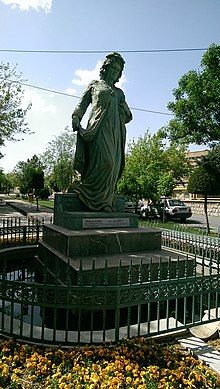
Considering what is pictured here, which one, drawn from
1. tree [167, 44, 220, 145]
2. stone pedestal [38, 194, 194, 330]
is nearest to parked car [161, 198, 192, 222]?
tree [167, 44, 220, 145]

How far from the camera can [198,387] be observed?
2.76m

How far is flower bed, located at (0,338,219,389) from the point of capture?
270cm

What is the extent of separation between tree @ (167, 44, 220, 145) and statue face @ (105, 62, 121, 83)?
13024 millimetres

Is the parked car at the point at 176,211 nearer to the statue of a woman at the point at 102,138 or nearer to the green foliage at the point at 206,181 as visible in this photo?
the green foliage at the point at 206,181

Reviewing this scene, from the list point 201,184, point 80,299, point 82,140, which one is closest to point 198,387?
point 80,299

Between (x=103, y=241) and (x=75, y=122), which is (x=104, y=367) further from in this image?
(x=75, y=122)

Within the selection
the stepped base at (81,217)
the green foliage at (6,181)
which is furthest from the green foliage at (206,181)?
the green foliage at (6,181)

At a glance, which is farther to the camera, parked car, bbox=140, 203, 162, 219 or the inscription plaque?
parked car, bbox=140, 203, 162, 219

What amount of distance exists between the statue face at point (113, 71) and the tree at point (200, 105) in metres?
13.0

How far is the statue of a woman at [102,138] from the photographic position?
6484mm

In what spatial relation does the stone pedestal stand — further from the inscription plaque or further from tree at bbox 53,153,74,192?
tree at bbox 53,153,74,192

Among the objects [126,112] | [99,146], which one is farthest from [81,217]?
[126,112]

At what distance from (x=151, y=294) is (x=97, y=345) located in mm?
836

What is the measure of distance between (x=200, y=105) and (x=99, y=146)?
1437 cm
